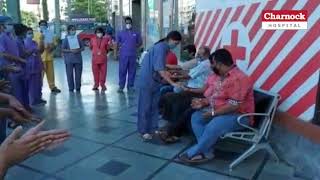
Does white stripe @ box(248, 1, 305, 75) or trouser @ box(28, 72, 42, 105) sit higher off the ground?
white stripe @ box(248, 1, 305, 75)

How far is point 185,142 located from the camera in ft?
16.7

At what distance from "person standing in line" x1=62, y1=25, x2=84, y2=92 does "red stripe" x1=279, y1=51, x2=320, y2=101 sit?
218 inches

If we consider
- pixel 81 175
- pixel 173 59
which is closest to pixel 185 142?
pixel 81 175

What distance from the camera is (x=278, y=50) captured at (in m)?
4.49

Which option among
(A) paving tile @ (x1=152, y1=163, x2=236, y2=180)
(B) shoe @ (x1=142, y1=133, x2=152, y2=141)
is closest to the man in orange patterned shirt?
(A) paving tile @ (x1=152, y1=163, x2=236, y2=180)

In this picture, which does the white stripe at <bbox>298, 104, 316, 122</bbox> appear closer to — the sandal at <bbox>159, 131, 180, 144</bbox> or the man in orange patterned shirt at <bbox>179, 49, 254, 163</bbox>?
the man in orange patterned shirt at <bbox>179, 49, 254, 163</bbox>

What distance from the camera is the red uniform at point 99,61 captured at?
911cm

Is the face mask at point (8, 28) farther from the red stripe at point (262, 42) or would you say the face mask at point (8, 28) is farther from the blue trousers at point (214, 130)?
the red stripe at point (262, 42)

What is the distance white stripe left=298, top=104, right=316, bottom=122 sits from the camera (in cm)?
391

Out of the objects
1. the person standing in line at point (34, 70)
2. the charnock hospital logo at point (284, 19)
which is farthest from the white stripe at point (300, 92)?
the person standing in line at point (34, 70)

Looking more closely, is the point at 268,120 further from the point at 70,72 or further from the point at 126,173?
the point at 70,72

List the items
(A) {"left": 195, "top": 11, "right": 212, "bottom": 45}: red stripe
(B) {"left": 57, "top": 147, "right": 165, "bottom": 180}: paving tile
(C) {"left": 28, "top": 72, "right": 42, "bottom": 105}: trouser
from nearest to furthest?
(B) {"left": 57, "top": 147, "right": 165, "bottom": 180}: paving tile < (A) {"left": 195, "top": 11, "right": 212, "bottom": 45}: red stripe < (C) {"left": 28, "top": 72, "right": 42, "bottom": 105}: trouser

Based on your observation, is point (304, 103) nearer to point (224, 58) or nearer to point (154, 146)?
point (224, 58)

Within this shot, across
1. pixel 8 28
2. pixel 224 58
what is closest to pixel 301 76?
pixel 224 58
